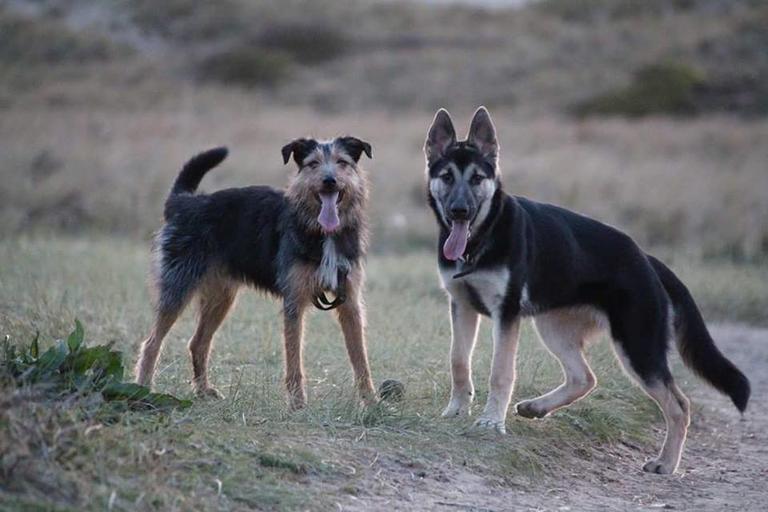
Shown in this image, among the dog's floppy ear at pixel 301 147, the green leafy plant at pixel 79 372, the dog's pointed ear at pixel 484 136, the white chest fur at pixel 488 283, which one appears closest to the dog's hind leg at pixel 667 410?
the white chest fur at pixel 488 283

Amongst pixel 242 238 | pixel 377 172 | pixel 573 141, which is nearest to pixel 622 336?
pixel 242 238

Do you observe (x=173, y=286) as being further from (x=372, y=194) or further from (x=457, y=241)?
(x=372, y=194)

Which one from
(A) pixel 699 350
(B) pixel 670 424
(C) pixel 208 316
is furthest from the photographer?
(C) pixel 208 316

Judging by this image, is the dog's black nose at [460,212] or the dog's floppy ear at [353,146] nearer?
the dog's black nose at [460,212]

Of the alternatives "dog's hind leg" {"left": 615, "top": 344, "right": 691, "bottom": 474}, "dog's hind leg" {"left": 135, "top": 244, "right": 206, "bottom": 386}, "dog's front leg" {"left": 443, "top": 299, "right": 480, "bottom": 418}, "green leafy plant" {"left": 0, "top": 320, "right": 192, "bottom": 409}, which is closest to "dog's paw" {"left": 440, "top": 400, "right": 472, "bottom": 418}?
"dog's front leg" {"left": 443, "top": 299, "right": 480, "bottom": 418}

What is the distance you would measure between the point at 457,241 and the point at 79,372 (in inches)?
102

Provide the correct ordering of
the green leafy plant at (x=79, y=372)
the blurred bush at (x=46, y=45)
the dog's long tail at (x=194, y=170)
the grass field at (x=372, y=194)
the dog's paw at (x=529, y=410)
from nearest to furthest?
the grass field at (x=372, y=194), the green leafy plant at (x=79, y=372), the dog's paw at (x=529, y=410), the dog's long tail at (x=194, y=170), the blurred bush at (x=46, y=45)

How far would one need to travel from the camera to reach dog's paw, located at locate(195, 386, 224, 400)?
7963 mm

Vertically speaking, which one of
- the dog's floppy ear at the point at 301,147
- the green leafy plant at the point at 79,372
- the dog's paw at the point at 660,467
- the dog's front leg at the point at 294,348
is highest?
the dog's floppy ear at the point at 301,147

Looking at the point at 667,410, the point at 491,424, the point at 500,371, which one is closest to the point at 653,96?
the point at 667,410

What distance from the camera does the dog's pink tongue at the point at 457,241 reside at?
7.63m

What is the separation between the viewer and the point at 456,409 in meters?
7.90

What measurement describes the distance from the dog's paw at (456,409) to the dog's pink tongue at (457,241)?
103cm

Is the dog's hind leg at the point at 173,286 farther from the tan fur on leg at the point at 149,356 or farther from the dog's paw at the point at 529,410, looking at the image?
the dog's paw at the point at 529,410
